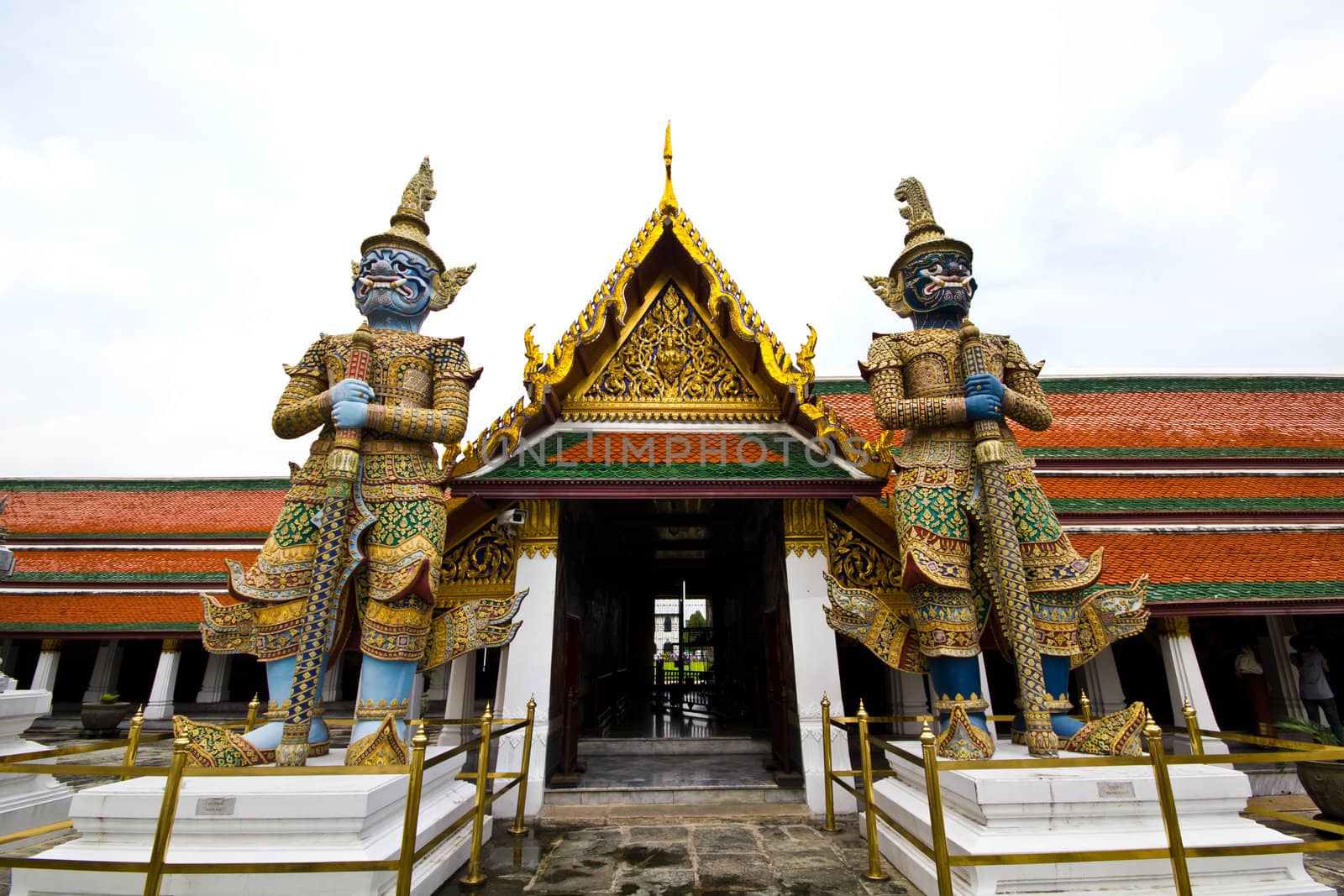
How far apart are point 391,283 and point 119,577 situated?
11.7m

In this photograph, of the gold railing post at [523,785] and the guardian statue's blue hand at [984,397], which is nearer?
the guardian statue's blue hand at [984,397]

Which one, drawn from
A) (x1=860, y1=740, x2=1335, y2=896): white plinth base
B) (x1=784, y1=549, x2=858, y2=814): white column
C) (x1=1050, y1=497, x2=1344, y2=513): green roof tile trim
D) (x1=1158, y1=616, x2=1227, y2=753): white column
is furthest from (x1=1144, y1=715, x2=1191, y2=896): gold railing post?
(x1=1050, y1=497, x2=1344, y2=513): green roof tile trim

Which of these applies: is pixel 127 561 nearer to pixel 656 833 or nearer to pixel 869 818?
pixel 656 833

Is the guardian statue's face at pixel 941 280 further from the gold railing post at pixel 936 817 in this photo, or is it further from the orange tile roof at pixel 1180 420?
the orange tile roof at pixel 1180 420

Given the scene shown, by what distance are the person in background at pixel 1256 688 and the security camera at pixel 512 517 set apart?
27.3 feet

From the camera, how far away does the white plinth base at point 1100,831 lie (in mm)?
3031

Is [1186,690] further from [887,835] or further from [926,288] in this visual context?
[926,288]

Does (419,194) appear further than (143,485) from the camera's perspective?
No

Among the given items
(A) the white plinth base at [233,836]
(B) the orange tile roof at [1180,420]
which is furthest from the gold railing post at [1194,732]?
(B) the orange tile roof at [1180,420]

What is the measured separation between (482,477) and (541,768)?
2516mm

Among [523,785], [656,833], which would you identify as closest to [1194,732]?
[656,833]

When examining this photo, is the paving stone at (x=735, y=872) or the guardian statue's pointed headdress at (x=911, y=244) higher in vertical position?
the guardian statue's pointed headdress at (x=911, y=244)

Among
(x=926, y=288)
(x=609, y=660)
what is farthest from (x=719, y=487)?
(x=609, y=660)

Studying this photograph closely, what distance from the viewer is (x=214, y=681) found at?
13273mm
